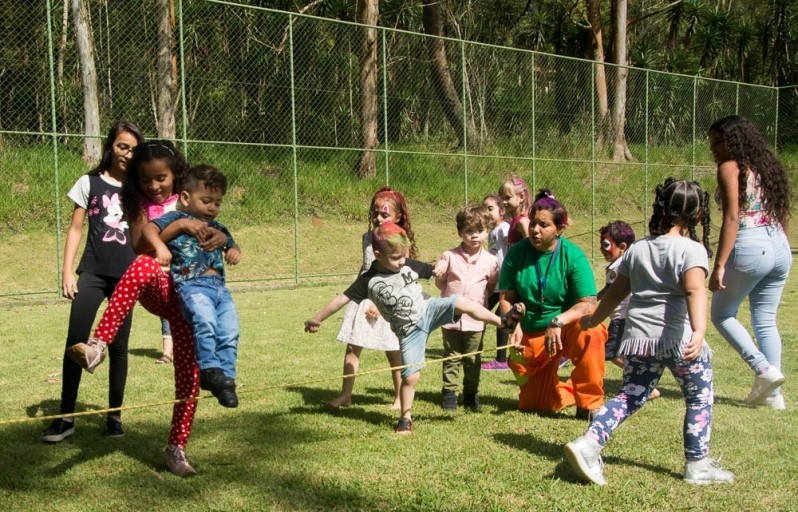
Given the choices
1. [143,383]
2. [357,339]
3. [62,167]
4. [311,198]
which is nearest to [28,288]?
[62,167]

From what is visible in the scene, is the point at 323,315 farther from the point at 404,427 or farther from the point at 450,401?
the point at 450,401

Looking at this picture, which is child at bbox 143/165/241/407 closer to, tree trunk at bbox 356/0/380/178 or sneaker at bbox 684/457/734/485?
sneaker at bbox 684/457/734/485

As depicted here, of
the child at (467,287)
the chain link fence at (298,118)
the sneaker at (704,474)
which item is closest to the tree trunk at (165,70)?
the chain link fence at (298,118)

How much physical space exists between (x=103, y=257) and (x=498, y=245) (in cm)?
387

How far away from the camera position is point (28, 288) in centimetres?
1405

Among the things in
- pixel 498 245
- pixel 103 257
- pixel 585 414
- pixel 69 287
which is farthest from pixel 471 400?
pixel 69 287

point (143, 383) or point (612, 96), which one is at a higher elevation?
point (612, 96)

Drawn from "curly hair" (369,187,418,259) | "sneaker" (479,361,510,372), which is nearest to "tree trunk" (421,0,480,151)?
"sneaker" (479,361,510,372)

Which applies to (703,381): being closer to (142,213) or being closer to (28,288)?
(142,213)

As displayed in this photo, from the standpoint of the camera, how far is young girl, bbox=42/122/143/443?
478cm

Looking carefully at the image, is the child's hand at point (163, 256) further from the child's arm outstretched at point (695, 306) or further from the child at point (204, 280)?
the child's arm outstretched at point (695, 306)

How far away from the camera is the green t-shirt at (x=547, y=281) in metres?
5.43

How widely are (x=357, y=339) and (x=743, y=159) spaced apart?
2632mm

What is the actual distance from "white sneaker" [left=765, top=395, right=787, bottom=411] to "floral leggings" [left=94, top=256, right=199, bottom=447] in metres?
3.56
